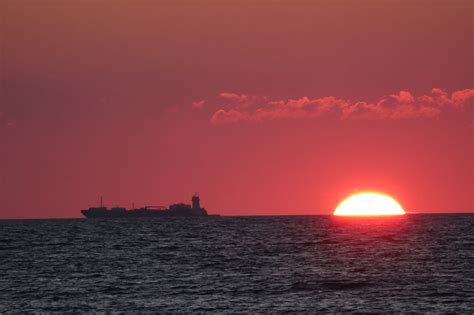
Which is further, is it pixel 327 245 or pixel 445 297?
pixel 327 245

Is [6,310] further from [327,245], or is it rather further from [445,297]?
[327,245]

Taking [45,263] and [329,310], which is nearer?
[329,310]

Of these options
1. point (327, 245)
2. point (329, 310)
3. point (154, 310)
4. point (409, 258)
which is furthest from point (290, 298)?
point (327, 245)

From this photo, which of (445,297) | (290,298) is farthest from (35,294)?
(445,297)

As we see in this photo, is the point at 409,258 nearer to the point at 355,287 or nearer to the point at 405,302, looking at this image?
the point at 355,287

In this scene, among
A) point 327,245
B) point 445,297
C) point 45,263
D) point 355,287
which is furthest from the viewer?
point 327,245

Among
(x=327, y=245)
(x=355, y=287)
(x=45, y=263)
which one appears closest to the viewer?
(x=355, y=287)

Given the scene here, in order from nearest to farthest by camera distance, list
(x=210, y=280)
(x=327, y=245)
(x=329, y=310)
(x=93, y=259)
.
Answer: (x=329, y=310)
(x=210, y=280)
(x=93, y=259)
(x=327, y=245)

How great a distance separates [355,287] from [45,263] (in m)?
42.6

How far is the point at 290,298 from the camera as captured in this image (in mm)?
62938

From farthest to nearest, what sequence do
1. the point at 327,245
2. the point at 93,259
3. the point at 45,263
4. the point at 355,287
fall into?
the point at 327,245, the point at 93,259, the point at 45,263, the point at 355,287

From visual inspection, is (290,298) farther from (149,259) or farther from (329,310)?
(149,259)

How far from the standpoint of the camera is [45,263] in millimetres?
98000

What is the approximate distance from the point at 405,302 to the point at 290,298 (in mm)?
8423
